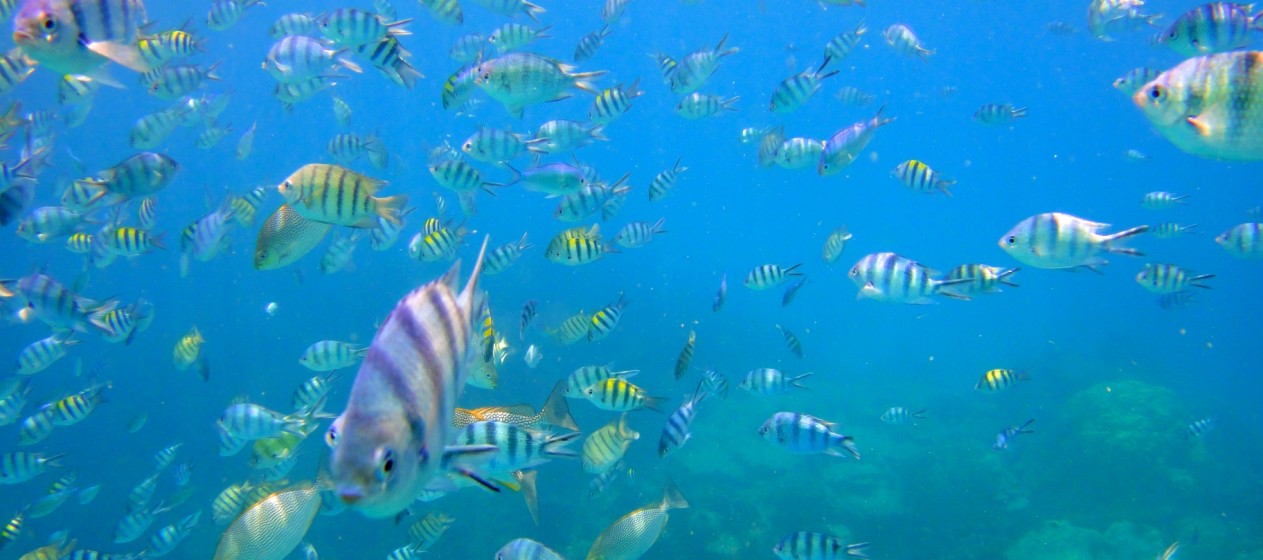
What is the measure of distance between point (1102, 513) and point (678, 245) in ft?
141

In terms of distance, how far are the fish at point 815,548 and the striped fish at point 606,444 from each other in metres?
1.56

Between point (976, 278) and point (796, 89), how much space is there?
320 cm

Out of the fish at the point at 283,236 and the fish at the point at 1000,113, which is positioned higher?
the fish at the point at 283,236

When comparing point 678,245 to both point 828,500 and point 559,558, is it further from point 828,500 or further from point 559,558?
point 559,558

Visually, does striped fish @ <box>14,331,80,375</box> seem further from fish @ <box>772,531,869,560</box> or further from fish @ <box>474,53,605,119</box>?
fish @ <box>772,531,869,560</box>

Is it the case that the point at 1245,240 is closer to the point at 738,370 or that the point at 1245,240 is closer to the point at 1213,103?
the point at 1213,103

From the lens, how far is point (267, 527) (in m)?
3.77

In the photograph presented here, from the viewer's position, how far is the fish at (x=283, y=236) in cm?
390

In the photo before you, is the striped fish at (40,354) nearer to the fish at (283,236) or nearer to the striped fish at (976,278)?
the fish at (283,236)

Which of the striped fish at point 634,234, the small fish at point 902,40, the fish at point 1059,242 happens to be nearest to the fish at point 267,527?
the striped fish at point 634,234

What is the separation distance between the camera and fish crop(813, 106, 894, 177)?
618cm

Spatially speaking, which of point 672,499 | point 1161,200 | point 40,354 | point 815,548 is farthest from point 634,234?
point 1161,200

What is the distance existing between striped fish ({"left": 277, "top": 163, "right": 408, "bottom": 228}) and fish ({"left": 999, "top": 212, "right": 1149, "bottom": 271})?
4427 mm

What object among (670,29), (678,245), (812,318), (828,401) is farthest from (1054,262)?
(670,29)
